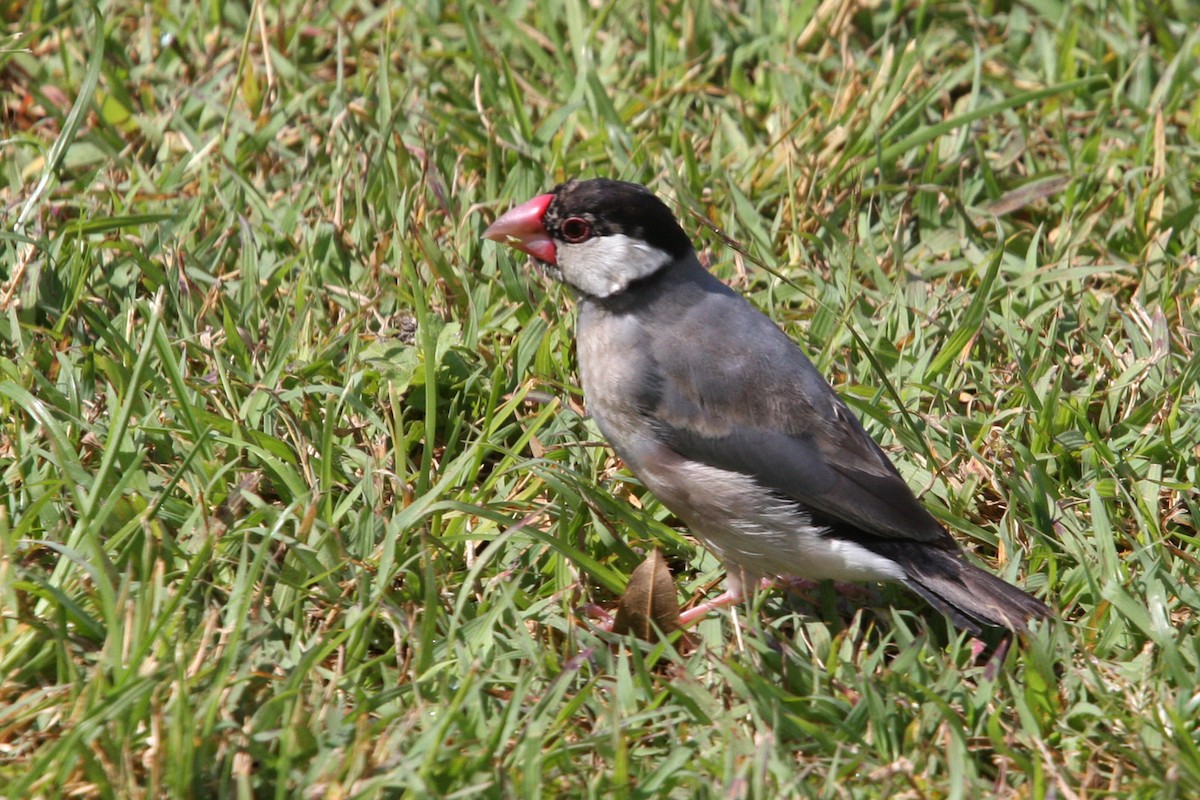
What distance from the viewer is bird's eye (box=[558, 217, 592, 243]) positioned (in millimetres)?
4215

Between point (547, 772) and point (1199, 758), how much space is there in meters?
1.44

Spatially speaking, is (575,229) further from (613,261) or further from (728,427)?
(728,427)

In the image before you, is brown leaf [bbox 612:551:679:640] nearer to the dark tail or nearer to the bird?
the bird

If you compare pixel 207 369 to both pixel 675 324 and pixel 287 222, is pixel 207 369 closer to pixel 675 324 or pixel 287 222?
pixel 287 222

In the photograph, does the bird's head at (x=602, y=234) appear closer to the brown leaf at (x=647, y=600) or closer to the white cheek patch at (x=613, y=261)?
the white cheek patch at (x=613, y=261)

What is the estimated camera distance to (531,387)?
449cm

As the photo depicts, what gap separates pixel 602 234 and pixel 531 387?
569 mm

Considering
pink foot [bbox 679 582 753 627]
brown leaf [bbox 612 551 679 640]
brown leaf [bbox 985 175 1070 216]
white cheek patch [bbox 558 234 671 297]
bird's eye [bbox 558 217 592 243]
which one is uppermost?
bird's eye [bbox 558 217 592 243]

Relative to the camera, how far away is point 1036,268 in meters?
5.14

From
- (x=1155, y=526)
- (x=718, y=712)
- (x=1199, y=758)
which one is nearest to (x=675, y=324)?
(x=718, y=712)

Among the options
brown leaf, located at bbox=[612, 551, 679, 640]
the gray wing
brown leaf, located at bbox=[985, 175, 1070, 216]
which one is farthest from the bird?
brown leaf, located at bbox=[985, 175, 1070, 216]

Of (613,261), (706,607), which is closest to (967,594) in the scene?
(706,607)

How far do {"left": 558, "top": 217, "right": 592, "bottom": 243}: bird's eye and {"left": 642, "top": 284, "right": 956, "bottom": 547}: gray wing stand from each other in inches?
15.7

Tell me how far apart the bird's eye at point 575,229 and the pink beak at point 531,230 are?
0.20 ft
